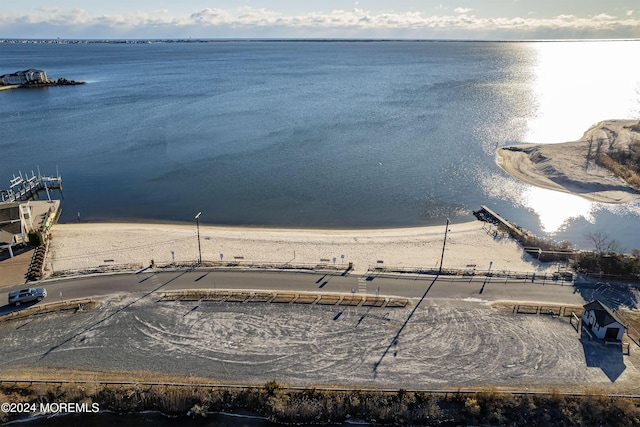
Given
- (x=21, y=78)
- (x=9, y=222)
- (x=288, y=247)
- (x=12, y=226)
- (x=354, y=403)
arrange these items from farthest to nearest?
(x=21, y=78) → (x=288, y=247) → (x=9, y=222) → (x=12, y=226) → (x=354, y=403)

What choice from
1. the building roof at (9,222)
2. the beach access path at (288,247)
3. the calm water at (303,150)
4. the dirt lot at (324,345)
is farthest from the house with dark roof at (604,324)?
the building roof at (9,222)

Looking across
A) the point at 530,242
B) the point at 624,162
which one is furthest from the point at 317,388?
the point at 624,162

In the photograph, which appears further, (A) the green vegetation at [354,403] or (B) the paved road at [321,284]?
(B) the paved road at [321,284]

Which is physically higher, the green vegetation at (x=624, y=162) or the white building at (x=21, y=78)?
the white building at (x=21, y=78)

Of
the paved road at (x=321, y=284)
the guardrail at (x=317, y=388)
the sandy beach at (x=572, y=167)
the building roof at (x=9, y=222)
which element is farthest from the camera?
the sandy beach at (x=572, y=167)

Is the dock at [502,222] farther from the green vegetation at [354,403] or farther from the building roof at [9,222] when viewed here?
the building roof at [9,222]

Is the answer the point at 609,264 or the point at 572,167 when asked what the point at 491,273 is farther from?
the point at 572,167

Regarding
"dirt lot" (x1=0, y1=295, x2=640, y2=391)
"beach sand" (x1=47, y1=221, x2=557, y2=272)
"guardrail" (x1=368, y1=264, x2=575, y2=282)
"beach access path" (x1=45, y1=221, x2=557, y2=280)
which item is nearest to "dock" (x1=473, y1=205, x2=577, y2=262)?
"beach access path" (x1=45, y1=221, x2=557, y2=280)

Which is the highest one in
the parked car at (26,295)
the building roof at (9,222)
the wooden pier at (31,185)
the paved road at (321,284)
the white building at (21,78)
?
the white building at (21,78)
